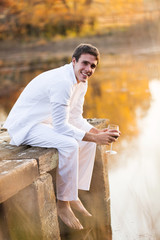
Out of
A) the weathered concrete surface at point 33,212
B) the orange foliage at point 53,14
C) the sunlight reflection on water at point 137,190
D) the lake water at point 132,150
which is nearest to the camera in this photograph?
the weathered concrete surface at point 33,212

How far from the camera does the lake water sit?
2.97 metres

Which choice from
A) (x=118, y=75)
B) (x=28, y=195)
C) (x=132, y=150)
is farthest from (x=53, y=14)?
(x=28, y=195)

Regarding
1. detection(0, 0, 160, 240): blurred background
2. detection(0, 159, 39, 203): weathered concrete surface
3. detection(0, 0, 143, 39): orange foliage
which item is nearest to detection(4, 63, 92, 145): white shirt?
detection(0, 159, 39, 203): weathered concrete surface

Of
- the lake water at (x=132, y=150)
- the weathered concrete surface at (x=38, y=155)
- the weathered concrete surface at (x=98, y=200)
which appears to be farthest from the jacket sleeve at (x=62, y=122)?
the lake water at (x=132, y=150)

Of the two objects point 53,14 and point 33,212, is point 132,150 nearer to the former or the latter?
point 33,212

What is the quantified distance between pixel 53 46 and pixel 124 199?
85.2 ft

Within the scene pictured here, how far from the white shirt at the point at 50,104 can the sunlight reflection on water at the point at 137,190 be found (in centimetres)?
83

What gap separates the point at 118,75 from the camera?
38.8 ft

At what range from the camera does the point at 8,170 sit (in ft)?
7.11

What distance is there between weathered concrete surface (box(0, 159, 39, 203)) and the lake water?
0.89 m

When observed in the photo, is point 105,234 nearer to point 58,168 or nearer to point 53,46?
→ point 58,168

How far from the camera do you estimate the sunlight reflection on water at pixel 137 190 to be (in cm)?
285

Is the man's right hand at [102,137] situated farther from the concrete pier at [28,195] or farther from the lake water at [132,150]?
the lake water at [132,150]

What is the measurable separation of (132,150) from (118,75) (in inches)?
291
